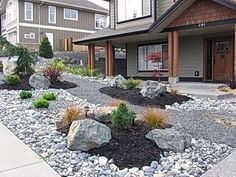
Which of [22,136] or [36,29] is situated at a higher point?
[36,29]

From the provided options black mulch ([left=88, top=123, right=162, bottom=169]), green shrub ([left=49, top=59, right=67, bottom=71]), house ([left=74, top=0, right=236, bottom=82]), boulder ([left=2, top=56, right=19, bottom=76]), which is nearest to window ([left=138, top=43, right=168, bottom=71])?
house ([left=74, top=0, right=236, bottom=82])

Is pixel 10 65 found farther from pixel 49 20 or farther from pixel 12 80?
pixel 49 20

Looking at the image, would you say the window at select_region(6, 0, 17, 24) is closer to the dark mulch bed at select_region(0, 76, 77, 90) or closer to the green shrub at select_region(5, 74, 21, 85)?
the dark mulch bed at select_region(0, 76, 77, 90)

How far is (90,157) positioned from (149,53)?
13941mm

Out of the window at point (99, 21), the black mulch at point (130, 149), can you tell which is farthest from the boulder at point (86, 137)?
the window at point (99, 21)

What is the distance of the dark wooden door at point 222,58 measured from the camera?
14625mm

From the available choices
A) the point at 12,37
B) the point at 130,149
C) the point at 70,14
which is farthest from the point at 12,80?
the point at 70,14

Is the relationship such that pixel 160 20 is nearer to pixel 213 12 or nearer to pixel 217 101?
pixel 213 12

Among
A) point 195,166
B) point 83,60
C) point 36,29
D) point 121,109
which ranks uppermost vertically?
point 36,29

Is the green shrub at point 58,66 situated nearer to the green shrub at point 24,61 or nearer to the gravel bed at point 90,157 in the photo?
the green shrub at point 24,61

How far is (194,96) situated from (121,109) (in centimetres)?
557

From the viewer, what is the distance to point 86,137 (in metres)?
4.96

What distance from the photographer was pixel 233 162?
4562 millimetres

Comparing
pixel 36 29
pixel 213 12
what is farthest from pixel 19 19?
pixel 213 12
